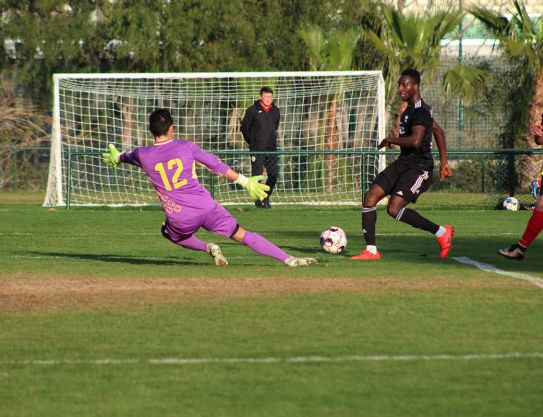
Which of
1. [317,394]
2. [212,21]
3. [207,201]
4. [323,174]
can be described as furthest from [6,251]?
[212,21]

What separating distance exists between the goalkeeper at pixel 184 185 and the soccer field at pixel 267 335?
1.14ft

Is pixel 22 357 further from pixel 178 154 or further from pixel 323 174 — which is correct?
pixel 323 174

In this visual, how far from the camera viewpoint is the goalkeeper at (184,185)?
11.5 m

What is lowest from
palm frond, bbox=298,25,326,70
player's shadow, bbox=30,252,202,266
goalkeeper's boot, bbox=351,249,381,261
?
player's shadow, bbox=30,252,202,266

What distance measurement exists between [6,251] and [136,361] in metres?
7.73

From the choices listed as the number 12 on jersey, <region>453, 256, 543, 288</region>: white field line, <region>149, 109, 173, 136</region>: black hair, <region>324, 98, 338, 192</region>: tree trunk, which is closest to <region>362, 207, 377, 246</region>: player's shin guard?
<region>453, 256, 543, 288</region>: white field line

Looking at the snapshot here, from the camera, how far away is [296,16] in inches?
1273

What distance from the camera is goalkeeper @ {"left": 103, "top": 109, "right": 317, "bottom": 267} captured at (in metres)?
11.5

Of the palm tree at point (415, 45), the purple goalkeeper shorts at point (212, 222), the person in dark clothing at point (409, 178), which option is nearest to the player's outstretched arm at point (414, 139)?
the person in dark clothing at point (409, 178)

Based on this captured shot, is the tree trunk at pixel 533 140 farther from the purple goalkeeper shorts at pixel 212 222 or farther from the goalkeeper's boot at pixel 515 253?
the purple goalkeeper shorts at pixel 212 222

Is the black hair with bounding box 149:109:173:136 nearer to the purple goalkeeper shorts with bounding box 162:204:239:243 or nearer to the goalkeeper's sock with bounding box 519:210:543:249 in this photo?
the purple goalkeeper shorts with bounding box 162:204:239:243

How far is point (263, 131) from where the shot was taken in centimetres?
2356

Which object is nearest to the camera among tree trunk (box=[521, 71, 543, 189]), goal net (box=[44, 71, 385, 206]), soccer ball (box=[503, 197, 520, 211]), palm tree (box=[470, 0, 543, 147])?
soccer ball (box=[503, 197, 520, 211])

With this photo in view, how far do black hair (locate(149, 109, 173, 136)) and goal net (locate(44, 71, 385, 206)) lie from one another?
42.5 feet
